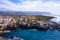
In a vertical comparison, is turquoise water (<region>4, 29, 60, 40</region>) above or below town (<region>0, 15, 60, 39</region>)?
below

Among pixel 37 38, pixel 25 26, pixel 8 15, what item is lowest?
pixel 37 38

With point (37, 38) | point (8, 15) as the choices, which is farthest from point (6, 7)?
point (37, 38)

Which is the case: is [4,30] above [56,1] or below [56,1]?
below

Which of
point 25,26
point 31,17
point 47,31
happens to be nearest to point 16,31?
point 25,26

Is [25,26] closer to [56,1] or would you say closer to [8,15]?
[8,15]

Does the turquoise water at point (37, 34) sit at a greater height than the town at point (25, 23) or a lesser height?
lesser

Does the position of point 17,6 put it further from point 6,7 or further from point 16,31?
point 16,31

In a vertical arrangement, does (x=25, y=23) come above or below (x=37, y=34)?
above

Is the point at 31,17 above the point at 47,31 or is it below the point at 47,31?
above
